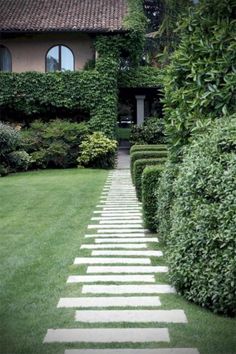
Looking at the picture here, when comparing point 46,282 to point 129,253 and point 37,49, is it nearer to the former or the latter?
point 129,253

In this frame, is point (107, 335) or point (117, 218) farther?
point (117, 218)

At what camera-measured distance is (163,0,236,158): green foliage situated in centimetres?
638

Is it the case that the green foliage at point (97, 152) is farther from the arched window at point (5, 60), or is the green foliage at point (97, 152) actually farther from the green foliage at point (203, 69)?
the green foliage at point (203, 69)

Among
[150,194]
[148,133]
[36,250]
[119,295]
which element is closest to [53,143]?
[148,133]

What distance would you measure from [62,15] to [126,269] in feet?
75.3

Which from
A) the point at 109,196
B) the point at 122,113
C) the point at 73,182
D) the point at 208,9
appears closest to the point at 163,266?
the point at 208,9

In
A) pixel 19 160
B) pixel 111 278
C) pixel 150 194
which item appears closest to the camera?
pixel 111 278

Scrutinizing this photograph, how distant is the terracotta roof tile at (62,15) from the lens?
2644 cm

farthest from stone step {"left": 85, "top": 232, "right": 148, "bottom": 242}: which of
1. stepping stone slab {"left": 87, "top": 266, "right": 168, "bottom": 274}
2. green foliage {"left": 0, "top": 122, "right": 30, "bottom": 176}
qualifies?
green foliage {"left": 0, "top": 122, "right": 30, "bottom": 176}

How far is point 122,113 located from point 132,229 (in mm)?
34108

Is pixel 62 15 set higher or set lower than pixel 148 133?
higher

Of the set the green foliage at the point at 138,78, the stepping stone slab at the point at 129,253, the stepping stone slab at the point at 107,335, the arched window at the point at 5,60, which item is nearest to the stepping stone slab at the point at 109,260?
the stepping stone slab at the point at 129,253

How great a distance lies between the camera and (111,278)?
6.41m

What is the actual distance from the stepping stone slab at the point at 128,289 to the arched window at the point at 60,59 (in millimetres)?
22364
